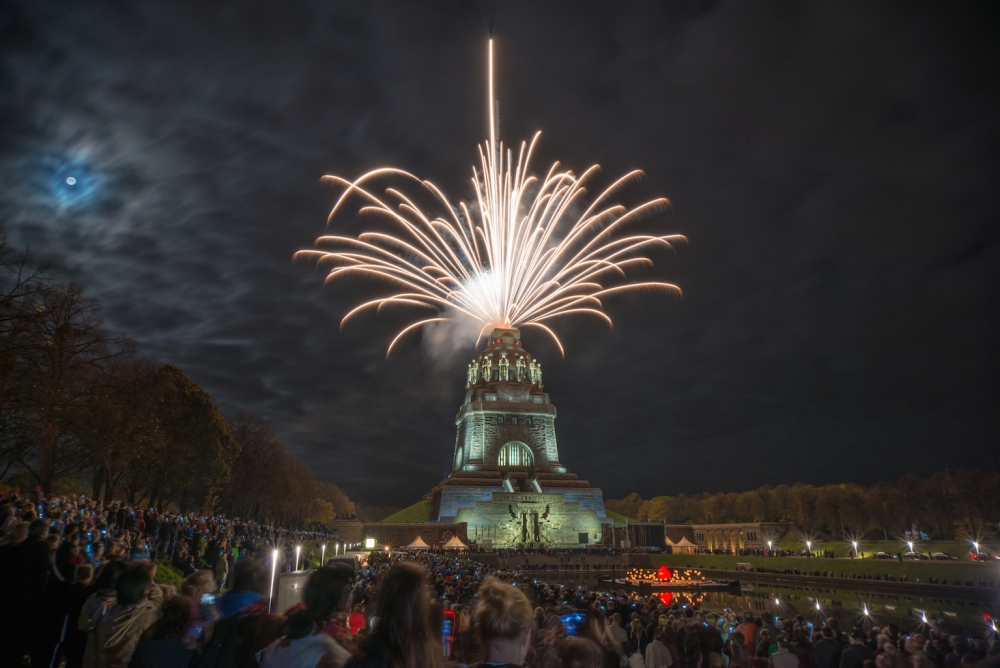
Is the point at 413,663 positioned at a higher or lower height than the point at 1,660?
higher

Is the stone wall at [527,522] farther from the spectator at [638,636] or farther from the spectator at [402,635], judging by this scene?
the spectator at [402,635]

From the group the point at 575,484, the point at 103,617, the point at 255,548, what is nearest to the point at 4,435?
the point at 255,548

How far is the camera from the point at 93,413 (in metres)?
29.8

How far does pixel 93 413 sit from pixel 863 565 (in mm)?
53398

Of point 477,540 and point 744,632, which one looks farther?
point 477,540

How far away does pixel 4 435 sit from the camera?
30.4 metres

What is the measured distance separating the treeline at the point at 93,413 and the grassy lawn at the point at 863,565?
1836 inches

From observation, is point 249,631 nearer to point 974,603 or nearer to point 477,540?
point 974,603

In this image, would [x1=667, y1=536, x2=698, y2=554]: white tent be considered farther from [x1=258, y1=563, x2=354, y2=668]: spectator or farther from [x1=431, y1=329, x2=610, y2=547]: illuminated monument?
[x1=258, y1=563, x2=354, y2=668]: spectator

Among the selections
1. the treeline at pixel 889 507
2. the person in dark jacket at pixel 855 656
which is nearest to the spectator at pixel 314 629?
the person in dark jacket at pixel 855 656

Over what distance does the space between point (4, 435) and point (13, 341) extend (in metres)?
9.76

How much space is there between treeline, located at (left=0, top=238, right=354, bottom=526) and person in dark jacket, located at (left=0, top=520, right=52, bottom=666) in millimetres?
19423

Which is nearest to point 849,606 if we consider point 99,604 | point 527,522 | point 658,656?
point 658,656

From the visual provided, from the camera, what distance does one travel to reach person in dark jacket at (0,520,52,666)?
27.5 feet
